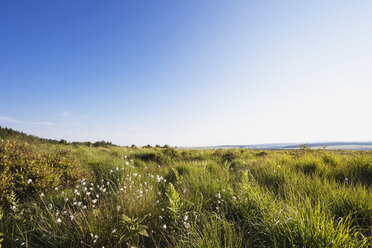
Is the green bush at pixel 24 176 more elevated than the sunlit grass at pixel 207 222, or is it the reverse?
the green bush at pixel 24 176

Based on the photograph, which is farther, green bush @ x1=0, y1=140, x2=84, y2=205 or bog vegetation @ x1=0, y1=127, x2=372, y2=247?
green bush @ x1=0, y1=140, x2=84, y2=205

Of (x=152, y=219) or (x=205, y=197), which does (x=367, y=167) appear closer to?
(x=205, y=197)

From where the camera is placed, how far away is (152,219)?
2979mm

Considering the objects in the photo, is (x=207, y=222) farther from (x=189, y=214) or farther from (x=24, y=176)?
(x=24, y=176)

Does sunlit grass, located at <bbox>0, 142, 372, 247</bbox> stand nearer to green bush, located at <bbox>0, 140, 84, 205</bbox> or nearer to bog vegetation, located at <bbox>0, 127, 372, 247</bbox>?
bog vegetation, located at <bbox>0, 127, 372, 247</bbox>

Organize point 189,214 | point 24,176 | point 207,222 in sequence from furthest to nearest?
point 24,176 → point 189,214 → point 207,222

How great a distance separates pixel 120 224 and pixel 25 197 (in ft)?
11.6

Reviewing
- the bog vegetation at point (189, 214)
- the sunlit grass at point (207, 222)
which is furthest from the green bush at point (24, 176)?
the sunlit grass at point (207, 222)

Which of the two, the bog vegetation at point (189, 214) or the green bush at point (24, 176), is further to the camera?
the green bush at point (24, 176)

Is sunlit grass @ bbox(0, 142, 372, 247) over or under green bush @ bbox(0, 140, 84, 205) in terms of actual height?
under

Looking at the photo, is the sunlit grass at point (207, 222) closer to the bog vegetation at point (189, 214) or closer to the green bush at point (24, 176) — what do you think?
the bog vegetation at point (189, 214)

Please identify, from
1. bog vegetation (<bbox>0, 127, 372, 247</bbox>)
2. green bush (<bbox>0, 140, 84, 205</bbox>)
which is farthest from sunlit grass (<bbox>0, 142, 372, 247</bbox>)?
green bush (<bbox>0, 140, 84, 205</bbox>)

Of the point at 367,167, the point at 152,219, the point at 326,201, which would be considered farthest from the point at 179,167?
the point at 367,167

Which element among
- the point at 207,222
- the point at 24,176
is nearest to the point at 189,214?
the point at 207,222
